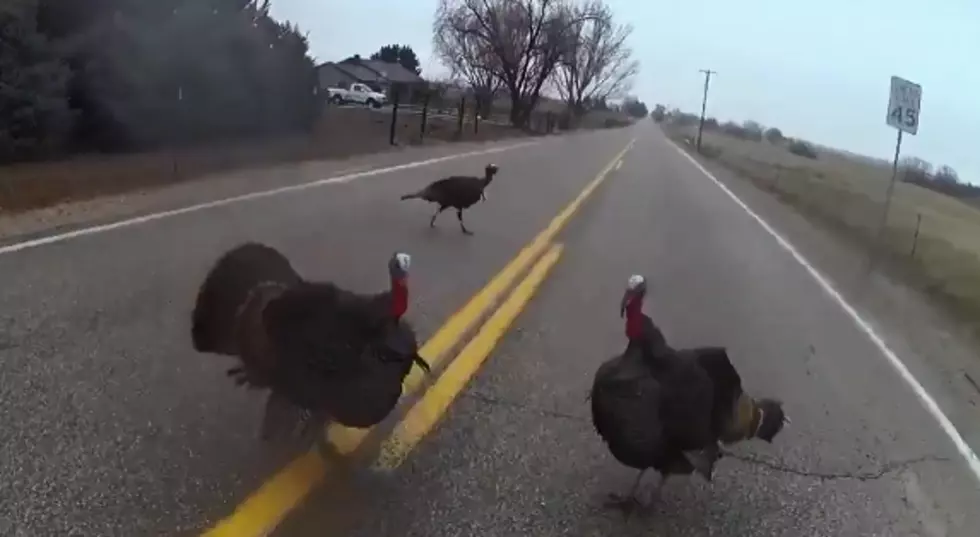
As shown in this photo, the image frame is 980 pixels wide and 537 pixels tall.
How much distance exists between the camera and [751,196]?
1062 inches

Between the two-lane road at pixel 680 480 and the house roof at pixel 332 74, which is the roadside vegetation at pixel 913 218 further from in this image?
the house roof at pixel 332 74

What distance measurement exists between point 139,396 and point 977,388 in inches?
251

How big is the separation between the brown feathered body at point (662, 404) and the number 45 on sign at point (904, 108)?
563 inches

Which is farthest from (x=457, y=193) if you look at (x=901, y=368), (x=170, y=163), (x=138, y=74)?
(x=138, y=74)

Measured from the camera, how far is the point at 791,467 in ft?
16.5

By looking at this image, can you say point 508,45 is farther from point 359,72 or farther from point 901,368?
point 901,368

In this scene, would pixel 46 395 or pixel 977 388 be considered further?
pixel 977 388

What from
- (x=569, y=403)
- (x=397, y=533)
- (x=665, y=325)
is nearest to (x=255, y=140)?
(x=665, y=325)

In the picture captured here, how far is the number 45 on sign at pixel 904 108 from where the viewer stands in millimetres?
16922

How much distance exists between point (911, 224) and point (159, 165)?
15308 millimetres

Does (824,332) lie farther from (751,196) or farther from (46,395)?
(751,196)

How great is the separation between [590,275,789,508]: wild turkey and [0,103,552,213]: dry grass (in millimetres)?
8964

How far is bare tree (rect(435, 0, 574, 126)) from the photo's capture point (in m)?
64.0

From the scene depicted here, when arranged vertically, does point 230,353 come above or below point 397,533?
above
